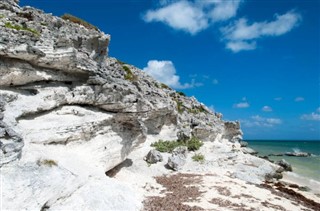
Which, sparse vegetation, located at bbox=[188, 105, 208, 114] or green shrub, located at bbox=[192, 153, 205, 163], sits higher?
sparse vegetation, located at bbox=[188, 105, 208, 114]

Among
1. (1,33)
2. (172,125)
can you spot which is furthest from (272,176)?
(1,33)

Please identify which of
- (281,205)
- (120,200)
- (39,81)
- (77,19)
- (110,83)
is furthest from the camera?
(77,19)

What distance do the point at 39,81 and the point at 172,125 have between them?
2490 centimetres

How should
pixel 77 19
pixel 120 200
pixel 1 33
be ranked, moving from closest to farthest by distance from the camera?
pixel 120 200
pixel 1 33
pixel 77 19

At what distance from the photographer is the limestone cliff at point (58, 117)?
13922 mm

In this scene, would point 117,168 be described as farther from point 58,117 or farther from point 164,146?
point 164,146

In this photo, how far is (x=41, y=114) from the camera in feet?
65.8

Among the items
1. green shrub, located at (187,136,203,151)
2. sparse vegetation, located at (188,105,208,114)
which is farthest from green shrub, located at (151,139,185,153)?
sparse vegetation, located at (188,105,208,114)

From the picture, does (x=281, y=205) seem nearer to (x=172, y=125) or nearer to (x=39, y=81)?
(x=39, y=81)

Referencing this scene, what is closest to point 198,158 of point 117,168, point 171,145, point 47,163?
point 171,145

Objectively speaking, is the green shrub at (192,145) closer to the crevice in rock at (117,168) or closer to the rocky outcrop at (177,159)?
the rocky outcrop at (177,159)

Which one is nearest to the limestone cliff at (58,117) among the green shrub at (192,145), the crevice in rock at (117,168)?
the crevice in rock at (117,168)

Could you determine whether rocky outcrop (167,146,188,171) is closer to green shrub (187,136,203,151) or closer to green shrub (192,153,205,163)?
green shrub (192,153,205,163)

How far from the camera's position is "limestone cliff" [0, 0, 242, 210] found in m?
13.9
